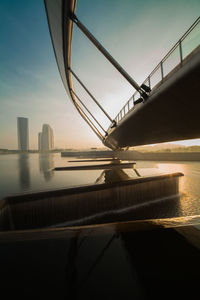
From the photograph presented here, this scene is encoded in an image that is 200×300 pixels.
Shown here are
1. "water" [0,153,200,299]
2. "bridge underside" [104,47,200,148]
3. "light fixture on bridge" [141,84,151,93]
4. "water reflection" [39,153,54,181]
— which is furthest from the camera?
"water reflection" [39,153,54,181]

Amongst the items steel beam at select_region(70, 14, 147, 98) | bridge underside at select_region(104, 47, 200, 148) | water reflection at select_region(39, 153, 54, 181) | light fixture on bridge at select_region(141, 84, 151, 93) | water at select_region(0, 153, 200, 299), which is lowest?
water reflection at select_region(39, 153, 54, 181)

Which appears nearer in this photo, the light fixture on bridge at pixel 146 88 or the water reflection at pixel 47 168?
the light fixture on bridge at pixel 146 88

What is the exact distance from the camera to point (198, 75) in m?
4.76

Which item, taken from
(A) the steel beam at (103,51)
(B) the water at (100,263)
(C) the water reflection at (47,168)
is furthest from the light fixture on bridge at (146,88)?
(C) the water reflection at (47,168)

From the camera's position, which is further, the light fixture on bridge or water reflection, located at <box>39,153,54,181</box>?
water reflection, located at <box>39,153,54,181</box>

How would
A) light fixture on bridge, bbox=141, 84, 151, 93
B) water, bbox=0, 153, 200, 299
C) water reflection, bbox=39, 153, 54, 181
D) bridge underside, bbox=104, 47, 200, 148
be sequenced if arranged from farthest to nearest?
water reflection, bbox=39, 153, 54, 181 < light fixture on bridge, bbox=141, 84, 151, 93 < bridge underside, bbox=104, 47, 200, 148 < water, bbox=0, 153, 200, 299

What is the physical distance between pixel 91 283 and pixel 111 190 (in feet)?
25.9

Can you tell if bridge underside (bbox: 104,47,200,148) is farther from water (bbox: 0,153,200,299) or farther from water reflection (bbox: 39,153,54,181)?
water reflection (bbox: 39,153,54,181)

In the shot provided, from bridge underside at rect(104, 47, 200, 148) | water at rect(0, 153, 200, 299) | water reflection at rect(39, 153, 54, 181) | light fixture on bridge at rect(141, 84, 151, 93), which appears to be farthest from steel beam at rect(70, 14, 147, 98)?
water reflection at rect(39, 153, 54, 181)

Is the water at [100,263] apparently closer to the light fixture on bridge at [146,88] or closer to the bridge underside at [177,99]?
the bridge underside at [177,99]

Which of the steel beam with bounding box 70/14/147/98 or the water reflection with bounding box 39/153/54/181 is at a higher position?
the steel beam with bounding box 70/14/147/98

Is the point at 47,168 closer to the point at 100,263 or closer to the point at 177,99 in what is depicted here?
the point at 177,99

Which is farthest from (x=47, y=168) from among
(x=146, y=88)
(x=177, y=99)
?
(x=177, y=99)

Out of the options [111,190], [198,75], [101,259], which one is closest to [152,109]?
[198,75]
